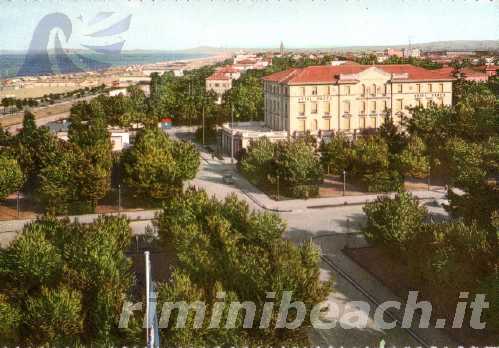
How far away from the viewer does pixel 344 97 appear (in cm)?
6356

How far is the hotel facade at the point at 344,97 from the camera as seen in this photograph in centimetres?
6309

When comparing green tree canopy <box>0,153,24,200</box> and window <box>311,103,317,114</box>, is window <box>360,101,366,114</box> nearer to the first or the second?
window <box>311,103,317,114</box>

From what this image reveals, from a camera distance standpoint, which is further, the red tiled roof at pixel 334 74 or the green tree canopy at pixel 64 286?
the red tiled roof at pixel 334 74

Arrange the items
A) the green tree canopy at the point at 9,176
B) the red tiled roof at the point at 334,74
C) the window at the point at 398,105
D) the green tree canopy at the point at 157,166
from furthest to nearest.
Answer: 1. the window at the point at 398,105
2. the red tiled roof at the point at 334,74
3. the green tree canopy at the point at 157,166
4. the green tree canopy at the point at 9,176

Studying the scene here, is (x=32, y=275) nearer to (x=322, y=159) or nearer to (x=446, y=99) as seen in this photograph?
(x=322, y=159)

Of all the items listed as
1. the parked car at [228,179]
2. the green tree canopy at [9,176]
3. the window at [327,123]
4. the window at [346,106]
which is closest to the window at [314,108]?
the window at [327,123]

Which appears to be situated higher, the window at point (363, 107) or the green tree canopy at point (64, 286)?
the window at point (363, 107)

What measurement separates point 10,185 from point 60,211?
12.0ft

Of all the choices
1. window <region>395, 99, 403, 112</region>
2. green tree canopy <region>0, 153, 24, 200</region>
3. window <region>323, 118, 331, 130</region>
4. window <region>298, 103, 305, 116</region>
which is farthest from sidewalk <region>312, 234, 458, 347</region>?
window <region>395, 99, 403, 112</region>

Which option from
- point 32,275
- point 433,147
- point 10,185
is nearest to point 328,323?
point 32,275

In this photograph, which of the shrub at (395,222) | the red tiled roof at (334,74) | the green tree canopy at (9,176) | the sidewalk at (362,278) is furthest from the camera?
the red tiled roof at (334,74)

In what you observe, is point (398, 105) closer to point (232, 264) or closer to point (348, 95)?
point (348, 95)

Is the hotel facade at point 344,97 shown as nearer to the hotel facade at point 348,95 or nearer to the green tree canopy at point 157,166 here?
the hotel facade at point 348,95

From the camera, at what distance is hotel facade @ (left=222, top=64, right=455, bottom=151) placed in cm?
6309
